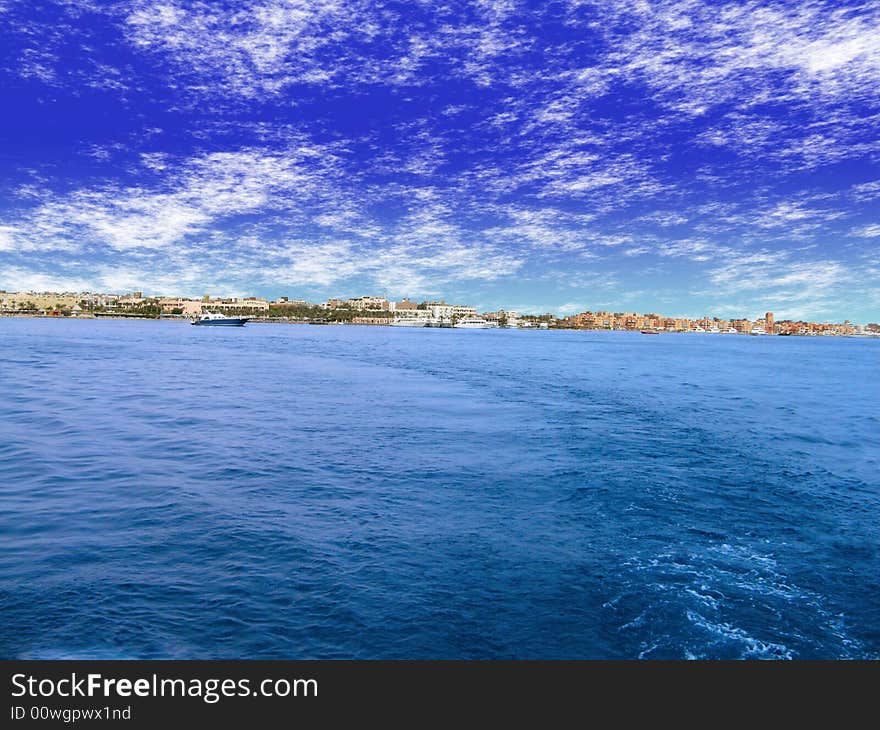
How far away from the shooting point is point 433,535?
526 inches

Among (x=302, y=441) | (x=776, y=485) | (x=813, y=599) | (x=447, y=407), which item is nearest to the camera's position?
(x=813, y=599)

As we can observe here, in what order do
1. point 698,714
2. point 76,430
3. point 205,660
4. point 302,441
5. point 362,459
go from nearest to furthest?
1. point 698,714
2. point 205,660
3. point 362,459
4. point 302,441
5. point 76,430

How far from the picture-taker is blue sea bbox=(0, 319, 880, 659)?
9.34 m

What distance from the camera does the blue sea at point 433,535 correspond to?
9344 millimetres

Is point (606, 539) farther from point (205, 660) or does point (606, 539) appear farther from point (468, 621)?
point (205, 660)

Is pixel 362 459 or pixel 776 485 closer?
pixel 776 485

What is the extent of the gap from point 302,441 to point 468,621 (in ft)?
51.5

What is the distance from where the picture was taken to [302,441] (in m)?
24.0

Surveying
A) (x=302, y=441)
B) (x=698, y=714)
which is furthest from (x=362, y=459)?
(x=698, y=714)

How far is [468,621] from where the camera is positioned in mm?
9648

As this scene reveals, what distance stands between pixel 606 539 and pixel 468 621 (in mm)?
5165

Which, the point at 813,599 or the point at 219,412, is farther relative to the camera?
the point at 219,412

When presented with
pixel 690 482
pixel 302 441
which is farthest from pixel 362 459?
pixel 690 482

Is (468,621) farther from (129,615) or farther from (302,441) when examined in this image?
(302,441)
